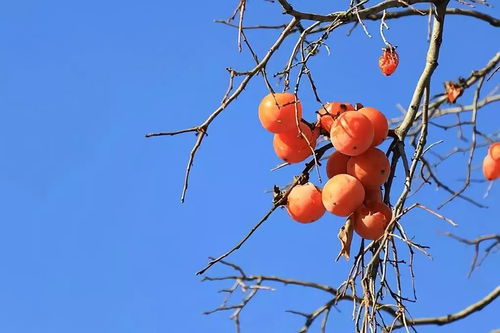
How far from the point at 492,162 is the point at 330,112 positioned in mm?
784

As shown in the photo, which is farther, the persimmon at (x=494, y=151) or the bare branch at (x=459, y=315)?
the persimmon at (x=494, y=151)

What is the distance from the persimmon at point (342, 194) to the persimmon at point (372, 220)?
0.11ft

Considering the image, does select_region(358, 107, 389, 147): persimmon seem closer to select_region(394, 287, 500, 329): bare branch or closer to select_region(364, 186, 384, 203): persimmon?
select_region(364, 186, 384, 203): persimmon

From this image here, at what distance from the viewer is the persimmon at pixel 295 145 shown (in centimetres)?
213

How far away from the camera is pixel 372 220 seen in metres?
2.06

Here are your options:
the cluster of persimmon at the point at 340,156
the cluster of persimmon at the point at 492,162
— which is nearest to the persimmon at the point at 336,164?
the cluster of persimmon at the point at 340,156

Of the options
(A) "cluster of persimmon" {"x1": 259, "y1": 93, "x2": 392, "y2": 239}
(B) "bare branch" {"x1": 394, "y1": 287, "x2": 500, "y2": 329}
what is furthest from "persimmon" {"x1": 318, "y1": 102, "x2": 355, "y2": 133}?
(B) "bare branch" {"x1": 394, "y1": 287, "x2": 500, "y2": 329}

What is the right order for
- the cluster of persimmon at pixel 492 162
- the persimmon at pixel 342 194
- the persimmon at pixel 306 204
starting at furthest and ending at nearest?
1. the cluster of persimmon at pixel 492 162
2. the persimmon at pixel 306 204
3. the persimmon at pixel 342 194

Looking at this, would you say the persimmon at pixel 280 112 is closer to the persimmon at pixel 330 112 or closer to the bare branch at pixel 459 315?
the persimmon at pixel 330 112

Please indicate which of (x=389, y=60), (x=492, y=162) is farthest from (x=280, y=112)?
(x=492, y=162)

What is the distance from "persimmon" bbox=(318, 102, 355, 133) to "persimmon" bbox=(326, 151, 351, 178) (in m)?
0.07

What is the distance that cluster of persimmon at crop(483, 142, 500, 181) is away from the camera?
2.69 meters

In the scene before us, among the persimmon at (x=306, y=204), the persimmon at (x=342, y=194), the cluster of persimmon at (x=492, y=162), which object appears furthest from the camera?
the cluster of persimmon at (x=492, y=162)

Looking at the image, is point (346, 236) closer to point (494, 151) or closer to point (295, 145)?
point (295, 145)
